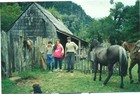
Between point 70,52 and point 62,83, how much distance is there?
2.43ft

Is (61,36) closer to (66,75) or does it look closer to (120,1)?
(66,75)

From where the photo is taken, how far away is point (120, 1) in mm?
9797

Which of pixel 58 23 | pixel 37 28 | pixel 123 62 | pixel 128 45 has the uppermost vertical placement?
pixel 58 23

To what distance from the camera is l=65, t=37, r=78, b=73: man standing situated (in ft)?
32.6

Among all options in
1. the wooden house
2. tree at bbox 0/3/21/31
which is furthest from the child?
tree at bbox 0/3/21/31

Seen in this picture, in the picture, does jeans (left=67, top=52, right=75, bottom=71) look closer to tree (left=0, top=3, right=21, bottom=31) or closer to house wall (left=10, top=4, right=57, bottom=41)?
house wall (left=10, top=4, right=57, bottom=41)

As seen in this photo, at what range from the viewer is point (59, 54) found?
32.8 ft

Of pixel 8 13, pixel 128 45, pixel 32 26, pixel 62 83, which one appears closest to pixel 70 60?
pixel 62 83

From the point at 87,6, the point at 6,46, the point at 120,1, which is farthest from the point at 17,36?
the point at 120,1

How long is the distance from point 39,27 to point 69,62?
1052 millimetres

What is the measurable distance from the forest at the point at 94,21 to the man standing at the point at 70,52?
0.25 metres

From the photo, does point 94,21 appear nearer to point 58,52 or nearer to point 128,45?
point 128,45

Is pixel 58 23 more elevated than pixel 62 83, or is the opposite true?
pixel 58 23

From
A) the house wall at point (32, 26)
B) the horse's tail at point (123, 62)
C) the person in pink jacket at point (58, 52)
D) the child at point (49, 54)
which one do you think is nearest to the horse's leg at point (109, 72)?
the horse's tail at point (123, 62)
